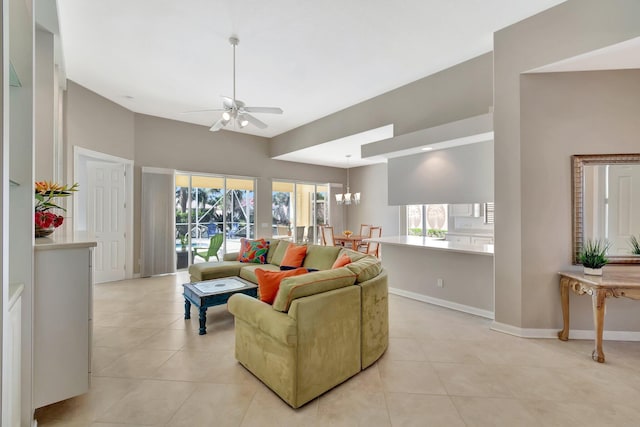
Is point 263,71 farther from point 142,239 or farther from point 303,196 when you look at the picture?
point 303,196

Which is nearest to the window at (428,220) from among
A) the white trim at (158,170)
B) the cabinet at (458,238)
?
the cabinet at (458,238)

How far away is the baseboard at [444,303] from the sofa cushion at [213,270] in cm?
258

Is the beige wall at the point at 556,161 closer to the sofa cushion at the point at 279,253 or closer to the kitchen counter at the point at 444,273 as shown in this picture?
the kitchen counter at the point at 444,273

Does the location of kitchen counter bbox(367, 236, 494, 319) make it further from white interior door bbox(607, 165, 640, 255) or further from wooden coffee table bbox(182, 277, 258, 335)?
wooden coffee table bbox(182, 277, 258, 335)

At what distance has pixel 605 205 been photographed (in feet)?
9.84

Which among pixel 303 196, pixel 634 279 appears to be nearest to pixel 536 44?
pixel 634 279

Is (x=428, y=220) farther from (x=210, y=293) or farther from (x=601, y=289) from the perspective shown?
(x=210, y=293)

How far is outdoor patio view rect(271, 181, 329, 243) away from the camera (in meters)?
8.27

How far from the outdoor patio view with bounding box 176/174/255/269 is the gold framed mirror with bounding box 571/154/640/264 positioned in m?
5.86

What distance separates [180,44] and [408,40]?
2.68 m

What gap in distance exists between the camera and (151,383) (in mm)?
2238

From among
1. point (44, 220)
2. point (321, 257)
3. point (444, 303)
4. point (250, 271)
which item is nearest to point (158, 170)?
point (250, 271)

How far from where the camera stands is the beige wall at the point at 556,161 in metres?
2.94

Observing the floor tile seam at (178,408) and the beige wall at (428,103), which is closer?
the floor tile seam at (178,408)
